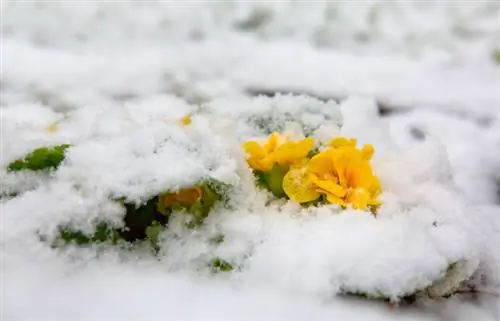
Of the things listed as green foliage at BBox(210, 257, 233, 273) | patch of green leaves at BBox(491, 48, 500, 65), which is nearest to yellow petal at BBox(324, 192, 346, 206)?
green foliage at BBox(210, 257, 233, 273)

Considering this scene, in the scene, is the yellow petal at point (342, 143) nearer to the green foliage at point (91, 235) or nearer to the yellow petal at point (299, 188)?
the yellow petal at point (299, 188)

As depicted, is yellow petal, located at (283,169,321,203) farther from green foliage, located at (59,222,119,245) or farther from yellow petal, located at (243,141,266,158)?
green foliage, located at (59,222,119,245)

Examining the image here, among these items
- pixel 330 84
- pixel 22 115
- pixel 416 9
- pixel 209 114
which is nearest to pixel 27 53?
pixel 22 115

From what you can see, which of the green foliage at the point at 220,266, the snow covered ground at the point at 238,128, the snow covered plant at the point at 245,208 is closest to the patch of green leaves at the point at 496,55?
the snow covered ground at the point at 238,128

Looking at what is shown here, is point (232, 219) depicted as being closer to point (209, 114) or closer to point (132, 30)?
point (209, 114)

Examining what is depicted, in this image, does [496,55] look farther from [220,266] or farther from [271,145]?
[220,266]

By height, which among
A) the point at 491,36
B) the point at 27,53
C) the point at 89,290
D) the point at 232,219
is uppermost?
the point at 491,36

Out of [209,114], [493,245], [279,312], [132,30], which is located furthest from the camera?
[132,30]
